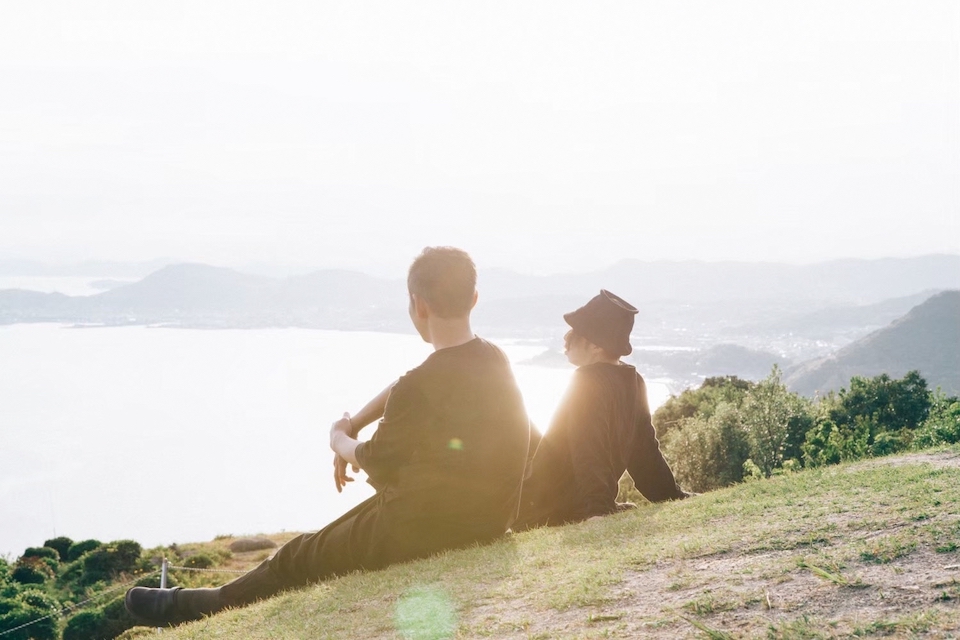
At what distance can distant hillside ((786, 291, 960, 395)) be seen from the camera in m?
152

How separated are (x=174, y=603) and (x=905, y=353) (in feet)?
586

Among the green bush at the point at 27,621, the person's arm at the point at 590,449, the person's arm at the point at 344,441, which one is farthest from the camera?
the green bush at the point at 27,621

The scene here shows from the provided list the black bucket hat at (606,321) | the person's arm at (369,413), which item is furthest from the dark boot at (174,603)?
the black bucket hat at (606,321)

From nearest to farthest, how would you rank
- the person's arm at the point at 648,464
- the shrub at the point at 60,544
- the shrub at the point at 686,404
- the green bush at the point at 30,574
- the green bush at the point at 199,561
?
the person's arm at the point at 648,464, the shrub at the point at 686,404, the green bush at the point at 30,574, the green bush at the point at 199,561, the shrub at the point at 60,544

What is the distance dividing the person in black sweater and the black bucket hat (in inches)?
64.7

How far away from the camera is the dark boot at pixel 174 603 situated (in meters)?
6.29

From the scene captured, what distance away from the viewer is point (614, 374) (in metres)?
7.71

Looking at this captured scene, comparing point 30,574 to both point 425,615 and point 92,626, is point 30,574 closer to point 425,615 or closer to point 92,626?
point 92,626

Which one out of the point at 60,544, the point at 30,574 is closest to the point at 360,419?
the point at 30,574

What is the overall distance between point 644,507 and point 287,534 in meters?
71.0

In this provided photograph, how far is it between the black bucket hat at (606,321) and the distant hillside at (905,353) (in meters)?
152

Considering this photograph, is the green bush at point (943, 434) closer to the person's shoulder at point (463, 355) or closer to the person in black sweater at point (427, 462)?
the person in black sweater at point (427, 462)

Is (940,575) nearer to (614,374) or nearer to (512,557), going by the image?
(512,557)

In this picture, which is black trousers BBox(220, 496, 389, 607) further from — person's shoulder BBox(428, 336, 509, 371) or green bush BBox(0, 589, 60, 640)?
green bush BBox(0, 589, 60, 640)
